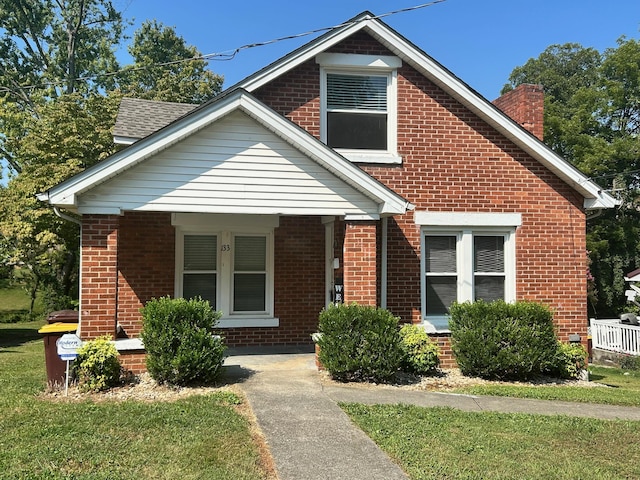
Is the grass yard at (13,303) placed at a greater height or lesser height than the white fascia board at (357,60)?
lesser

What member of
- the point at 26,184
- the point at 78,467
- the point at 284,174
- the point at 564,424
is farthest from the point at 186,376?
the point at 26,184

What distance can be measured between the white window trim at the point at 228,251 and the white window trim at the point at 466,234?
3.04 m

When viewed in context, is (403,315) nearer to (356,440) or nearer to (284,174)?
(284,174)

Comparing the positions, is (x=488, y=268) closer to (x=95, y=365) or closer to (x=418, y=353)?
(x=418, y=353)

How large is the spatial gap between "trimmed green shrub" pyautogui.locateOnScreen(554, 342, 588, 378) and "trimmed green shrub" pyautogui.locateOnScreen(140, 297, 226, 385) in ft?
20.4

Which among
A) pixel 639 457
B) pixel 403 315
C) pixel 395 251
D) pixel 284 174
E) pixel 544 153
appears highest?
pixel 544 153

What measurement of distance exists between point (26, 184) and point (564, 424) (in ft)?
59.4

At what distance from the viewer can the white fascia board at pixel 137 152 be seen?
315 inches

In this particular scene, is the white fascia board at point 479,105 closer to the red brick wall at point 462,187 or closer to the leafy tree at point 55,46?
the red brick wall at point 462,187

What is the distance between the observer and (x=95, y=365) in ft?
25.9

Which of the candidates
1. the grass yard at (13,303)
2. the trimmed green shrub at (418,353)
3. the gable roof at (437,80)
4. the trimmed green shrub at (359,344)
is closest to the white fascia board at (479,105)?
the gable roof at (437,80)

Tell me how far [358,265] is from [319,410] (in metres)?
3.11

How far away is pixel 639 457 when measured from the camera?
18.9ft

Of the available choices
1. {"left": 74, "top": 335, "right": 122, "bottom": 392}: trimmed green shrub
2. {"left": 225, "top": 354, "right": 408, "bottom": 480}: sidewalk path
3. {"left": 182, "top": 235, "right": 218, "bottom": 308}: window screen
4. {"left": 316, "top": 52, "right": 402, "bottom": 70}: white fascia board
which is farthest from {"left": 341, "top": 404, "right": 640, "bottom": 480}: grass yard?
{"left": 316, "top": 52, "right": 402, "bottom": 70}: white fascia board
